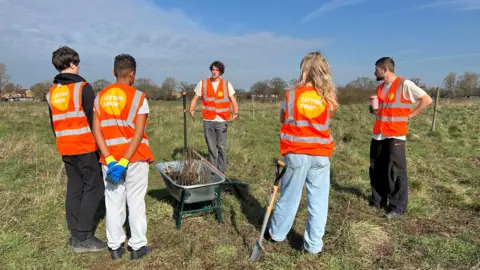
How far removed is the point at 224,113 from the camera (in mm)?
5066

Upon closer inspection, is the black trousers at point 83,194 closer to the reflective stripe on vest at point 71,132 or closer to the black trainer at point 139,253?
the reflective stripe on vest at point 71,132

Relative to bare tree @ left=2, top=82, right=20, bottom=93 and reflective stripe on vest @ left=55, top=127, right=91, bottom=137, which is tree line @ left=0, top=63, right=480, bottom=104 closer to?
bare tree @ left=2, top=82, right=20, bottom=93

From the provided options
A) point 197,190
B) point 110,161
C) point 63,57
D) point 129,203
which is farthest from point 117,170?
point 63,57

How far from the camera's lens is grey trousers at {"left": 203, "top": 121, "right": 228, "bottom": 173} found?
201 inches

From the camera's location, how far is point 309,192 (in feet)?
9.41

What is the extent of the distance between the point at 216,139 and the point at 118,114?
278 centimetres

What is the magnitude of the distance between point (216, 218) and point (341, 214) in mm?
1631

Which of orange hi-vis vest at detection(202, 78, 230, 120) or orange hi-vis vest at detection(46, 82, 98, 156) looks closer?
orange hi-vis vest at detection(46, 82, 98, 156)

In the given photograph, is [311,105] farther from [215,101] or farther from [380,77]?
[215,101]

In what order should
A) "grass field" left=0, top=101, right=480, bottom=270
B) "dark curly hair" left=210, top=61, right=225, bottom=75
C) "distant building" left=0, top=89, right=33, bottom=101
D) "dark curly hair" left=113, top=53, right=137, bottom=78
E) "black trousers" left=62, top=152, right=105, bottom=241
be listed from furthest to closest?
"distant building" left=0, top=89, right=33, bottom=101
"dark curly hair" left=210, top=61, right=225, bottom=75
"black trousers" left=62, top=152, right=105, bottom=241
"grass field" left=0, top=101, right=480, bottom=270
"dark curly hair" left=113, top=53, right=137, bottom=78

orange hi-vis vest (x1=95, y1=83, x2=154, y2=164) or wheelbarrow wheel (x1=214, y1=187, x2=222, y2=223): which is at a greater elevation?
orange hi-vis vest (x1=95, y1=83, x2=154, y2=164)

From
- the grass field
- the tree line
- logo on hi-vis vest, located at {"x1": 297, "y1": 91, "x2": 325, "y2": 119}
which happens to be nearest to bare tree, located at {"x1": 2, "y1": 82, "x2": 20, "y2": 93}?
the tree line

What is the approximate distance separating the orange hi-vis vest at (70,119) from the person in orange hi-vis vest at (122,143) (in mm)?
403

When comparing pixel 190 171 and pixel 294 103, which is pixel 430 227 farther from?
pixel 190 171
